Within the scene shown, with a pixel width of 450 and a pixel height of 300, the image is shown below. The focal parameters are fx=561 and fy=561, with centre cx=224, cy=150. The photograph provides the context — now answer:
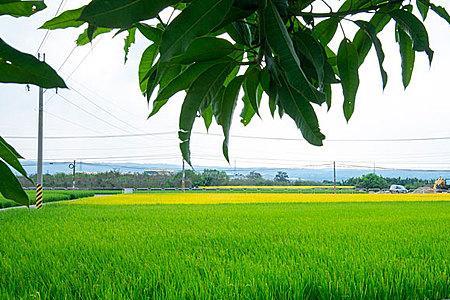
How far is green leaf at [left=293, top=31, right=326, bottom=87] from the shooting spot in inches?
18.6

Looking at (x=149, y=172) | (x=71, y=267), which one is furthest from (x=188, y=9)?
(x=149, y=172)

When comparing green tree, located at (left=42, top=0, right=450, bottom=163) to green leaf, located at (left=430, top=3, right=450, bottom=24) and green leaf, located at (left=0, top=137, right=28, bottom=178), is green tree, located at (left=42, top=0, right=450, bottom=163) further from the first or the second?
green leaf, located at (left=0, top=137, right=28, bottom=178)

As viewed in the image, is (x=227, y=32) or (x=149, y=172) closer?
(x=227, y=32)

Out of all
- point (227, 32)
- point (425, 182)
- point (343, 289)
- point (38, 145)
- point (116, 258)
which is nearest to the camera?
point (227, 32)

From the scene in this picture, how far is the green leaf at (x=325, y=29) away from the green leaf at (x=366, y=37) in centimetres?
2

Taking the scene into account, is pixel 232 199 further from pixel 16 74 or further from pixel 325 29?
pixel 16 74

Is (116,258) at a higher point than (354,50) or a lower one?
lower

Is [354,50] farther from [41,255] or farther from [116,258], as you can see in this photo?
[41,255]

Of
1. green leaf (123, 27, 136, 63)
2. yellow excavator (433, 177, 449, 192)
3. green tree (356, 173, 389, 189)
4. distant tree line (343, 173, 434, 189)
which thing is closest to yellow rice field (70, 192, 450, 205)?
yellow excavator (433, 177, 449, 192)

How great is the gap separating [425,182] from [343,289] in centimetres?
4491

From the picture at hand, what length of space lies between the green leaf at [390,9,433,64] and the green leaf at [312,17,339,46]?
7 centimetres

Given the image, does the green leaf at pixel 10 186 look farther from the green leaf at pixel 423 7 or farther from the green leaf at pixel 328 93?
the green leaf at pixel 423 7

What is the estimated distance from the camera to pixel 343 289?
2197mm

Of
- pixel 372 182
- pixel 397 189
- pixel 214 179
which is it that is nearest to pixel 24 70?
pixel 397 189
